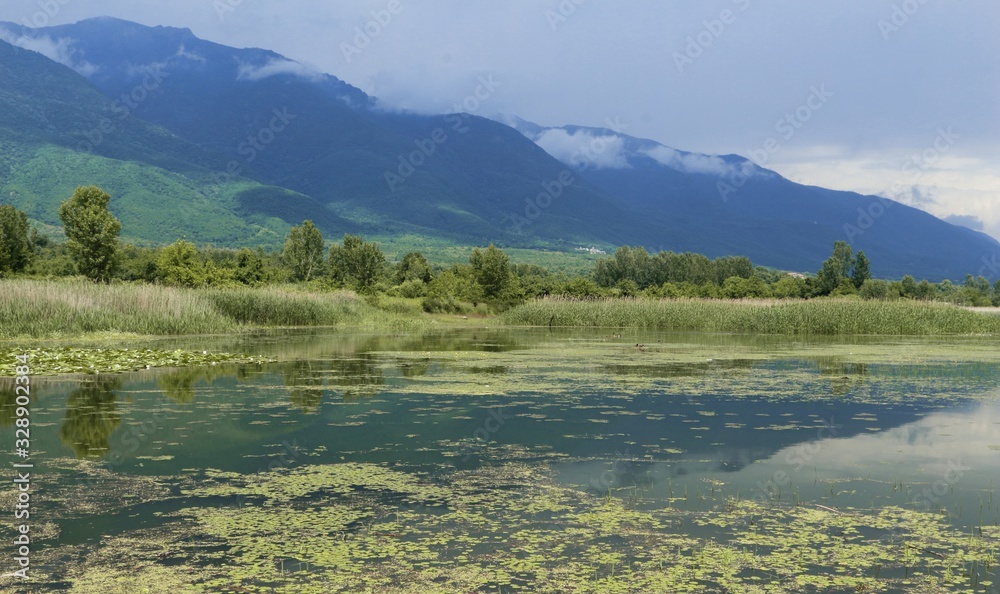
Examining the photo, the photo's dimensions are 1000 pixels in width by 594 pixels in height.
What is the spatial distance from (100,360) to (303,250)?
55.4 m

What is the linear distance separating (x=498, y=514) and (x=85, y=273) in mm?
45437

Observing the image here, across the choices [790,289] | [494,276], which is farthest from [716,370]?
[790,289]

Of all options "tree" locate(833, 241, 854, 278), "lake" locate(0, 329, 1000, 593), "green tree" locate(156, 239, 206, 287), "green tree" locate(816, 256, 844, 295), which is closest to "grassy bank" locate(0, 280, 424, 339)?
"green tree" locate(156, 239, 206, 287)

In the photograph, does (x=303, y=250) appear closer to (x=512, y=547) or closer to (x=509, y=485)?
(x=509, y=485)

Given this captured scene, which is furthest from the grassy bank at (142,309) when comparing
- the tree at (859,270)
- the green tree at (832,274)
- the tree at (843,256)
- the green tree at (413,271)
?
the tree at (843,256)

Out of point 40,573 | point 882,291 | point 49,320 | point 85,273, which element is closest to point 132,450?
point 40,573

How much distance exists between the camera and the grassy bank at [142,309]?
30719 mm

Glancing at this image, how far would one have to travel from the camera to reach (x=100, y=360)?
21.9m

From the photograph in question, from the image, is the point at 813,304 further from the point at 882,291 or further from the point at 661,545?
the point at 882,291

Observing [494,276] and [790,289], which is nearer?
[494,276]

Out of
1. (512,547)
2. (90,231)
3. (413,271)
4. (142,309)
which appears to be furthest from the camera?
(413,271)

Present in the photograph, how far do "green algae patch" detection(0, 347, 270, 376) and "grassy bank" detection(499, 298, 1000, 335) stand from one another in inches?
1174

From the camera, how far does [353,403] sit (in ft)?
53.0

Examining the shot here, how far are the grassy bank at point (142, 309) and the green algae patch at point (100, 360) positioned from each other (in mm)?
7425
